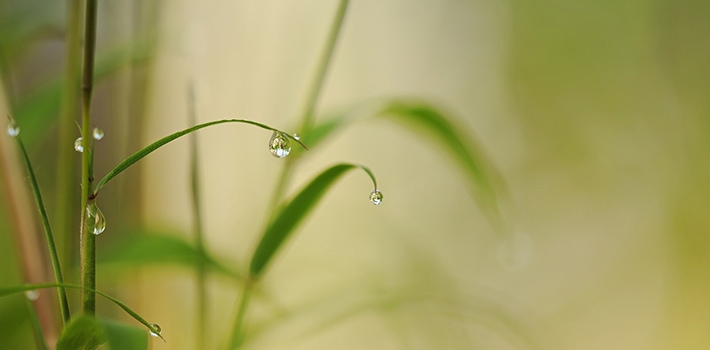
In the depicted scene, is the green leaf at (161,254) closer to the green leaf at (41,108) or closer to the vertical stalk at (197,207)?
the vertical stalk at (197,207)

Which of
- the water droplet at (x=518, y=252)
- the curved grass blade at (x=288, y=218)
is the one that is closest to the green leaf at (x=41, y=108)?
the curved grass blade at (x=288, y=218)

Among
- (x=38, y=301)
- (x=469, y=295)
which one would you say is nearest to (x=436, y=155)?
(x=469, y=295)

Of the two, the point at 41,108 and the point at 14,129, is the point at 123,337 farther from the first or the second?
the point at 41,108

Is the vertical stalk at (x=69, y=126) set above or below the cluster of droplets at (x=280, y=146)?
above

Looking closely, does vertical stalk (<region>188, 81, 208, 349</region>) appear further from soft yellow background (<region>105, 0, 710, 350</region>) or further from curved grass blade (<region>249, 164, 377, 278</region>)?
soft yellow background (<region>105, 0, 710, 350</region>)

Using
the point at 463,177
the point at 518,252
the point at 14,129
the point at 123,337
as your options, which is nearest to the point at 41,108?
the point at 14,129

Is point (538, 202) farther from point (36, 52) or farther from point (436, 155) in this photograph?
point (36, 52)
